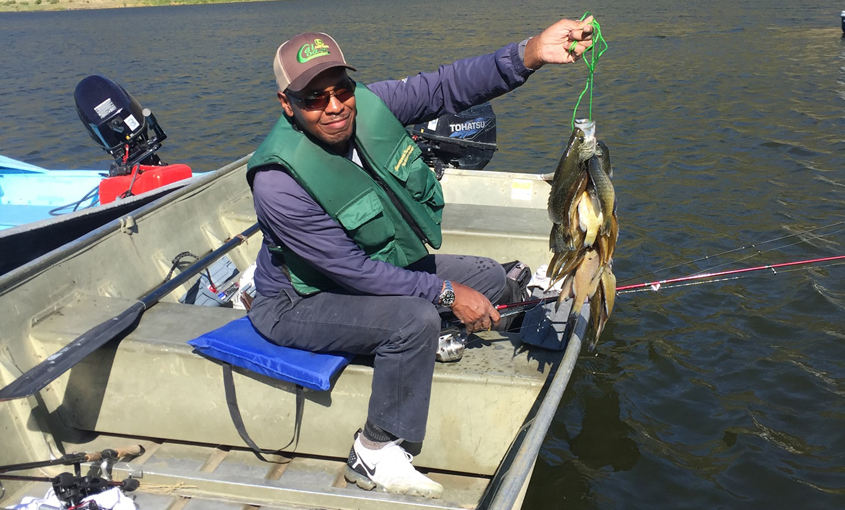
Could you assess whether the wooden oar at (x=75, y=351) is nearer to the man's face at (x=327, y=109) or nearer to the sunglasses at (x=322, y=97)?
the man's face at (x=327, y=109)

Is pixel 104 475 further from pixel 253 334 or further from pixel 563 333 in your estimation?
pixel 563 333

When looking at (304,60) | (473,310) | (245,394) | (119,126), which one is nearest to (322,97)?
(304,60)

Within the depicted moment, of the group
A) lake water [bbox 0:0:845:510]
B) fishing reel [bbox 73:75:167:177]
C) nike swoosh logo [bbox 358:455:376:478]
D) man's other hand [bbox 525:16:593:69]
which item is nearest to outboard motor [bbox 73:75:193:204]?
fishing reel [bbox 73:75:167:177]

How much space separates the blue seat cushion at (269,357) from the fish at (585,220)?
1.08 m

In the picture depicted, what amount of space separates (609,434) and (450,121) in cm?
321

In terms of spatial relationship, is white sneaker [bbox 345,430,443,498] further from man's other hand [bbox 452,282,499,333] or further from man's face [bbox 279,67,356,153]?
man's face [bbox 279,67,356,153]

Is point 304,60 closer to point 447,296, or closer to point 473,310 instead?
point 447,296

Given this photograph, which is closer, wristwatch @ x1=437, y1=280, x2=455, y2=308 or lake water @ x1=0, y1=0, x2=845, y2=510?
wristwatch @ x1=437, y1=280, x2=455, y2=308

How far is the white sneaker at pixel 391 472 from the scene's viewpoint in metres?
3.12

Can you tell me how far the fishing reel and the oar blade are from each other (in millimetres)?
3159

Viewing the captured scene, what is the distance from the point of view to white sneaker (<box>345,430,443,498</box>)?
3117mm

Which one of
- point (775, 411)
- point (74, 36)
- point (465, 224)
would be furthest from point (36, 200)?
point (74, 36)

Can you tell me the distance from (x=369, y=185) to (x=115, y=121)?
4.16m

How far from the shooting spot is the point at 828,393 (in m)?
4.82
